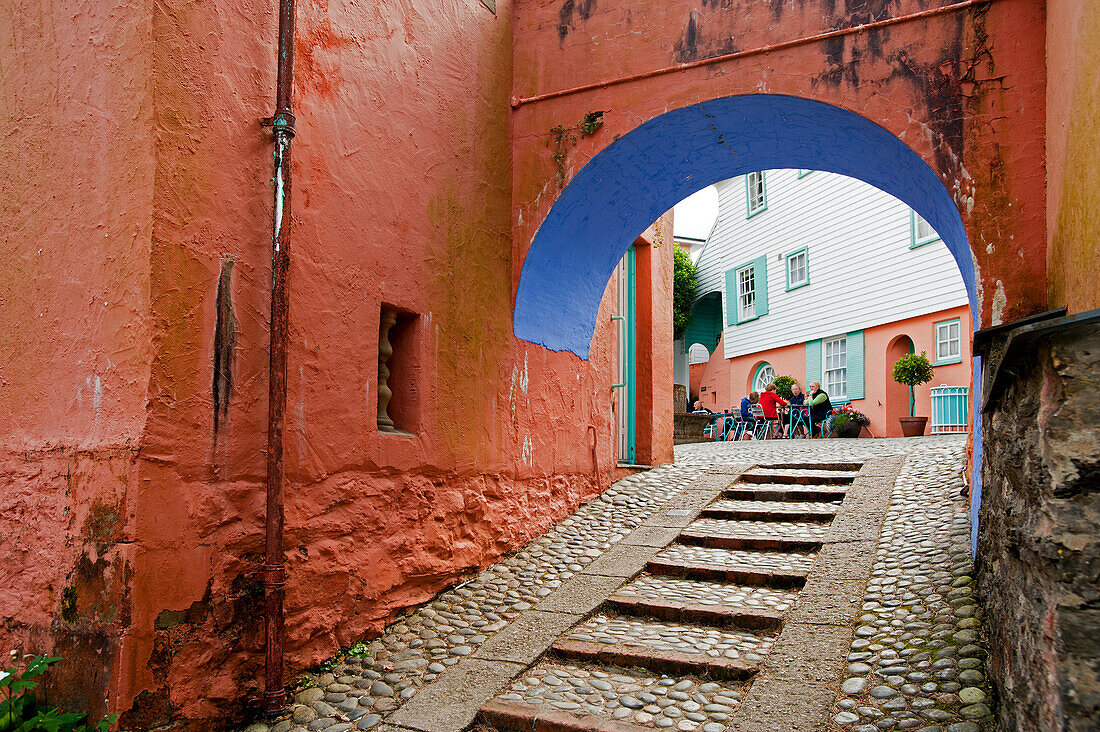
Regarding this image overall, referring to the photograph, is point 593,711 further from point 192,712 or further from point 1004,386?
point 1004,386

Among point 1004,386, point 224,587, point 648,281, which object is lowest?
point 224,587

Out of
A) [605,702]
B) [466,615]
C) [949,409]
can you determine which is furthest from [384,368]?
[949,409]

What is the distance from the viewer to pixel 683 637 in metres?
4.36

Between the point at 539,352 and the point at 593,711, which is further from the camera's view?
the point at 539,352

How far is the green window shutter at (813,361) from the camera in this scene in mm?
16750

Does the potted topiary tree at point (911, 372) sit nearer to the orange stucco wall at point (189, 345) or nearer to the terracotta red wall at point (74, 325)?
the orange stucco wall at point (189, 345)

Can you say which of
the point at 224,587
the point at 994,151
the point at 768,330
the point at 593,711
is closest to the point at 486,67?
the point at 994,151

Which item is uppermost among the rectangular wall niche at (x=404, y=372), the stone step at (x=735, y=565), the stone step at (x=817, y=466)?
the rectangular wall niche at (x=404, y=372)

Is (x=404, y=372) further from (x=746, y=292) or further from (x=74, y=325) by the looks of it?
(x=746, y=292)

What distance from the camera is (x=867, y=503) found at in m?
6.42

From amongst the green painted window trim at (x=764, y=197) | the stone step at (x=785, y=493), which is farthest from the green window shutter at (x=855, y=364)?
the stone step at (x=785, y=493)

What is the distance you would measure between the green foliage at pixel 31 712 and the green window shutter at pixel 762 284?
56.4 ft

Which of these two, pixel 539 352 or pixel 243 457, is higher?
pixel 539 352

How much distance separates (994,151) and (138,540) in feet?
16.0
